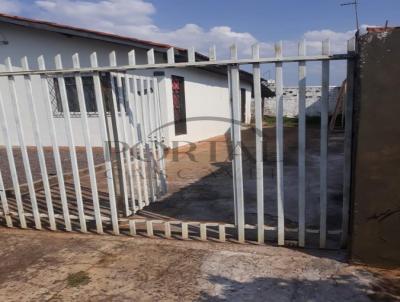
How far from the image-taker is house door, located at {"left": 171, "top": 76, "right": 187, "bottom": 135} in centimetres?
1117

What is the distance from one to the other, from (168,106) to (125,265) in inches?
300

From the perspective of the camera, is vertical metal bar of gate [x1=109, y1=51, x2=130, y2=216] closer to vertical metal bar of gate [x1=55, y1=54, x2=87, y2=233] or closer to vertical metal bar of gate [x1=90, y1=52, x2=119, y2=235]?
vertical metal bar of gate [x1=90, y1=52, x2=119, y2=235]

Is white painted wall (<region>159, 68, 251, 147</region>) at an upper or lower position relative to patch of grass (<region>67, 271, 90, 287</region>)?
upper

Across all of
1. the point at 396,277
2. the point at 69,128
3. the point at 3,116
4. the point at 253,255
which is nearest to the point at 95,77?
the point at 69,128

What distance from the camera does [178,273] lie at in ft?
9.66

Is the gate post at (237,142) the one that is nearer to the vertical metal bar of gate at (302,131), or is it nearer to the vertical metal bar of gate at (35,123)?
the vertical metal bar of gate at (302,131)

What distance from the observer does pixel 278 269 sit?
9.62 feet

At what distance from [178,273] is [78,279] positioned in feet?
2.88

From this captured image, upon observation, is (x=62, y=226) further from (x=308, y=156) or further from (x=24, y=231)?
(x=308, y=156)

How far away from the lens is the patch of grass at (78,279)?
284 cm

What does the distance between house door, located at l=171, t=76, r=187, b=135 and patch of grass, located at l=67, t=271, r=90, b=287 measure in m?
8.49

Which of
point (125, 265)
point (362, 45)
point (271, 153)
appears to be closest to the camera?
point (362, 45)

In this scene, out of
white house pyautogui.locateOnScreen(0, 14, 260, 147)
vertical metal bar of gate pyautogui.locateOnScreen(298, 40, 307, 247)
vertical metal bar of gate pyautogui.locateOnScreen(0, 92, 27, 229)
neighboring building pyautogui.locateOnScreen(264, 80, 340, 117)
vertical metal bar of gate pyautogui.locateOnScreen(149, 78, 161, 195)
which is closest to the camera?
vertical metal bar of gate pyautogui.locateOnScreen(298, 40, 307, 247)

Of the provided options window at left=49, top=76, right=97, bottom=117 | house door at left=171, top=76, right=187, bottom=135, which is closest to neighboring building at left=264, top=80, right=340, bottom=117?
house door at left=171, top=76, right=187, bottom=135
